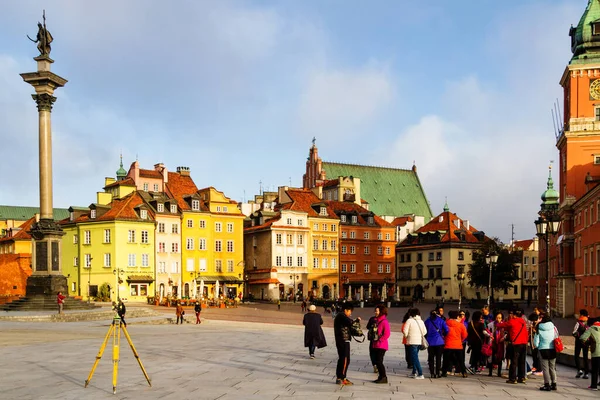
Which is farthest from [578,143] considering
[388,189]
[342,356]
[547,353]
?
[388,189]

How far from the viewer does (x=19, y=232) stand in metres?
102

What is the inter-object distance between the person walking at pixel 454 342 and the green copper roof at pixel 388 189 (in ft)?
356

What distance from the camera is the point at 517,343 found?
17.6 metres

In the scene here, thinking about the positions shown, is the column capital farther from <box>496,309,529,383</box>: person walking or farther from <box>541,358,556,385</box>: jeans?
<box>541,358,556,385</box>: jeans

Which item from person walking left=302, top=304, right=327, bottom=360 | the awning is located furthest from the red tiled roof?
person walking left=302, top=304, right=327, bottom=360

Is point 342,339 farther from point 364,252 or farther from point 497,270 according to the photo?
point 364,252

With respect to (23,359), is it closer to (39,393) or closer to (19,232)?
(39,393)

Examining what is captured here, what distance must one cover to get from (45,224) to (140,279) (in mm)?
35785

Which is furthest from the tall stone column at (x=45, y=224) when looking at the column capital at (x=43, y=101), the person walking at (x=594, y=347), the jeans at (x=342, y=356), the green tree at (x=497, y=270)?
the green tree at (x=497, y=270)

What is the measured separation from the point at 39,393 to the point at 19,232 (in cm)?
9276

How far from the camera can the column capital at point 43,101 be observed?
158 feet

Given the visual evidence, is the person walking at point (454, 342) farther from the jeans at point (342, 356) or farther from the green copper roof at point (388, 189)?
the green copper roof at point (388, 189)

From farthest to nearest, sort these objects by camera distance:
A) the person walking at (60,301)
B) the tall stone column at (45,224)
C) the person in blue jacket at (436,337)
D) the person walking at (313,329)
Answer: the tall stone column at (45,224) < the person walking at (60,301) < the person walking at (313,329) < the person in blue jacket at (436,337)

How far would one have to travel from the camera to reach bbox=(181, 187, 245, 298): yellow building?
8900cm
